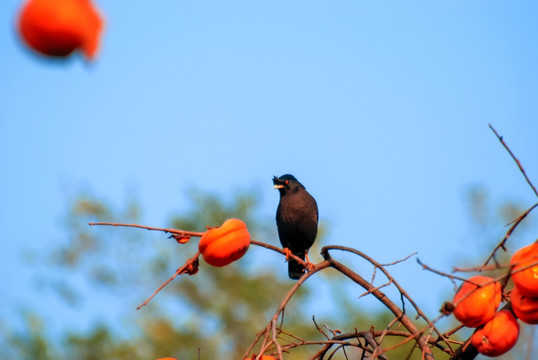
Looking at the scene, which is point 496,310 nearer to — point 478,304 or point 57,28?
point 478,304

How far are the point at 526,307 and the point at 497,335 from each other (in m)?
0.13

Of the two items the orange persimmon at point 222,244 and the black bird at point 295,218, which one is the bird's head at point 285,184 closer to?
the black bird at point 295,218

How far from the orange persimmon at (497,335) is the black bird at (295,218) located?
3869mm

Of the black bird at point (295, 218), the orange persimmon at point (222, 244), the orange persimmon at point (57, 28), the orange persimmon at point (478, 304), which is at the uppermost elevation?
the orange persimmon at point (57, 28)

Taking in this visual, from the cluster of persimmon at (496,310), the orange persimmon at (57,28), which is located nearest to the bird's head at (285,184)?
the cluster of persimmon at (496,310)

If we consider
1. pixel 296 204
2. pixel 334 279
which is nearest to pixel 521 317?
pixel 296 204

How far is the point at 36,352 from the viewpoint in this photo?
1789 centimetres

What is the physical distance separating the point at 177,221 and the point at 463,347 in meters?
19.4

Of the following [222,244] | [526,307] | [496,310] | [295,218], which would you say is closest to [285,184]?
[295,218]

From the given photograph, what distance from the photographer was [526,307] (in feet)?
Answer: 7.43

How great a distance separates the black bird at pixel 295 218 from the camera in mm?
6406

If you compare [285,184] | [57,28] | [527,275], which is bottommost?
[285,184]

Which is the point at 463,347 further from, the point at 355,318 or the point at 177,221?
the point at 177,221

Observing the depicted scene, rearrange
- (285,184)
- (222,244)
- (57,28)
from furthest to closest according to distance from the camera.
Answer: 1. (285,184)
2. (222,244)
3. (57,28)
